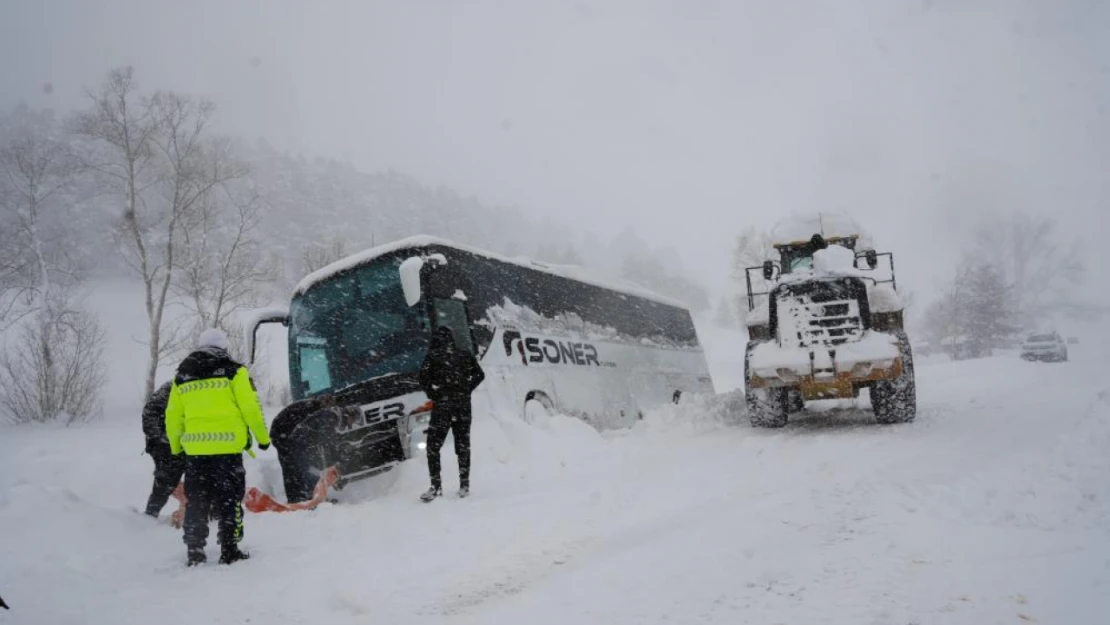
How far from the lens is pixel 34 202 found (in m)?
19.0

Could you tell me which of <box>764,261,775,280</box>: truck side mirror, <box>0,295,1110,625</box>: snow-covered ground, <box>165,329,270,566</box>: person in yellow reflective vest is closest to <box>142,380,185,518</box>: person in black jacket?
<box>0,295,1110,625</box>: snow-covered ground

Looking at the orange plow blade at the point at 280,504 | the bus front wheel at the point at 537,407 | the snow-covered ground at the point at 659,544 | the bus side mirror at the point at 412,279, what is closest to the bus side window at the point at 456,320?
the bus side mirror at the point at 412,279

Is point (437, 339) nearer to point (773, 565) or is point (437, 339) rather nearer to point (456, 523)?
point (456, 523)

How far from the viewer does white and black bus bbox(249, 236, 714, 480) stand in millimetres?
6828

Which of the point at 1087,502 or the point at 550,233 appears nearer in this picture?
the point at 1087,502

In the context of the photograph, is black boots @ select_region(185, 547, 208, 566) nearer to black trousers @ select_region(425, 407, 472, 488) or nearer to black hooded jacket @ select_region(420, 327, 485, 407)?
black trousers @ select_region(425, 407, 472, 488)

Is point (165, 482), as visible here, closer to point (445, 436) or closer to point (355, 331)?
point (355, 331)

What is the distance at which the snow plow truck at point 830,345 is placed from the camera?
7.52 meters

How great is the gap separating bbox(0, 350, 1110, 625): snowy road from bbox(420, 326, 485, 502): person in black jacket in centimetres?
37

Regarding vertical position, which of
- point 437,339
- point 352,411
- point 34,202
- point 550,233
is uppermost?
point 550,233

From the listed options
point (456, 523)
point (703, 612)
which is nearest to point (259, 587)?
point (456, 523)

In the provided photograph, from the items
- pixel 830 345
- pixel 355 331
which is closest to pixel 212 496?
pixel 355 331

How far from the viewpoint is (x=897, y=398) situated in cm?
787

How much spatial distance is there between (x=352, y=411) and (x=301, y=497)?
4.70 feet
